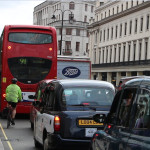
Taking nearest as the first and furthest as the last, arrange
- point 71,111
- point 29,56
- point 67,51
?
point 71,111 < point 29,56 < point 67,51

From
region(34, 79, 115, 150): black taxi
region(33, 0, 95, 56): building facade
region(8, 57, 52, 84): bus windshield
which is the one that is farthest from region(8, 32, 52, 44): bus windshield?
region(33, 0, 95, 56): building facade

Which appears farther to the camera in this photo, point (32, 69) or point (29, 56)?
point (32, 69)

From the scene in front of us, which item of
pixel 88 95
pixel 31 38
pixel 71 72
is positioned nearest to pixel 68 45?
pixel 71 72

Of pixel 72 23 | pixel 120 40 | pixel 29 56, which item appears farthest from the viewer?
pixel 72 23

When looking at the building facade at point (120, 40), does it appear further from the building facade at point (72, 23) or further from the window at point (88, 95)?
the window at point (88, 95)

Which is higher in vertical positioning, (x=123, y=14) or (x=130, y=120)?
(x=123, y=14)

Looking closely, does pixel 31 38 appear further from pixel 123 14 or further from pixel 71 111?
pixel 123 14

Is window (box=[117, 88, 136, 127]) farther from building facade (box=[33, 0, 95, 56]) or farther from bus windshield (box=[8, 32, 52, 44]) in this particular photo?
building facade (box=[33, 0, 95, 56])

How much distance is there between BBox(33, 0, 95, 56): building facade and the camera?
12812cm

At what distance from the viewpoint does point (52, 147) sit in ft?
32.2

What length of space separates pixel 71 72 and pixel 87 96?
→ 72.0 feet

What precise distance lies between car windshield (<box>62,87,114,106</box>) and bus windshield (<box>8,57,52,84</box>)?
1177cm

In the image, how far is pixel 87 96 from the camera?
1071 centimetres

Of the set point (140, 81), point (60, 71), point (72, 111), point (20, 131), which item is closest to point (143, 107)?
point (140, 81)
